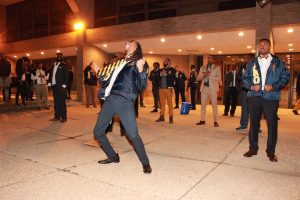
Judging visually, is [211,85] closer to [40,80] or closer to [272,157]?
[272,157]

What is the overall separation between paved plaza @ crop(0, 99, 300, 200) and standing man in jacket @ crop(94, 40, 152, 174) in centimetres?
50

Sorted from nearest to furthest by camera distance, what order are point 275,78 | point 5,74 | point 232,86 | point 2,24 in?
point 275,78, point 232,86, point 5,74, point 2,24

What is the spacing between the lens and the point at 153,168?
4066mm

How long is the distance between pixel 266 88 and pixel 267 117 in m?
0.48

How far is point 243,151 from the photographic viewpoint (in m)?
5.11

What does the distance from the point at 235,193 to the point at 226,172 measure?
0.72 m

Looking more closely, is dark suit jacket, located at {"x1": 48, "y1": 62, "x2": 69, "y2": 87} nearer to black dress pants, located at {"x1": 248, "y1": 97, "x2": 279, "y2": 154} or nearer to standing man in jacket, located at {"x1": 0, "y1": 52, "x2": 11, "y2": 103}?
standing man in jacket, located at {"x1": 0, "y1": 52, "x2": 11, "y2": 103}

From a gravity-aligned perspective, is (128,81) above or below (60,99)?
above

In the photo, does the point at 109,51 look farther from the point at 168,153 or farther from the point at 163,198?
the point at 163,198

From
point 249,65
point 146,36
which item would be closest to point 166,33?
point 146,36

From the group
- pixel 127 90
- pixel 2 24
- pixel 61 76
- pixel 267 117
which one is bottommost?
pixel 267 117

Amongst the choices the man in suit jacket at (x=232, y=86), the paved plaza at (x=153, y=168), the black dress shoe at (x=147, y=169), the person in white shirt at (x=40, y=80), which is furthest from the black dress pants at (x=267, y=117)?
the person in white shirt at (x=40, y=80)

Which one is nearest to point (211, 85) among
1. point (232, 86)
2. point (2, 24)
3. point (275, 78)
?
point (232, 86)

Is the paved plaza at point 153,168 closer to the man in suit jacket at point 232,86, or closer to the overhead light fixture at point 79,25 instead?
the man in suit jacket at point 232,86
